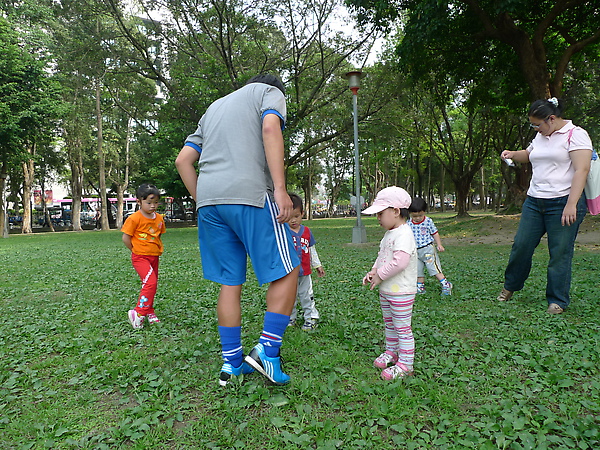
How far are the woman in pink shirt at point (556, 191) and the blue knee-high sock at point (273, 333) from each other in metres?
3.23

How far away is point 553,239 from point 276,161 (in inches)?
135

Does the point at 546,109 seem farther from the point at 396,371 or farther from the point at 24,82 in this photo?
the point at 24,82

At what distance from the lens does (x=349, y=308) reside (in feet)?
16.9

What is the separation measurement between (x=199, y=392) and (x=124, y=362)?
0.93 metres

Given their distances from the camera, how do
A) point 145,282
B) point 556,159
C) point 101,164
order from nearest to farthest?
point 556,159, point 145,282, point 101,164

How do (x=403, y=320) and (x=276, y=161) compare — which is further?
(x=403, y=320)

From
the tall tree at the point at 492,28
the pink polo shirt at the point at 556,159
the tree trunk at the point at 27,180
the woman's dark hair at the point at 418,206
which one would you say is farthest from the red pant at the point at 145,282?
the tree trunk at the point at 27,180

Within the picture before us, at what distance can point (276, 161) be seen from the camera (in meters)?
2.79

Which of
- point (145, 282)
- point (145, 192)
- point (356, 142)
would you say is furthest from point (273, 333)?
point (356, 142)

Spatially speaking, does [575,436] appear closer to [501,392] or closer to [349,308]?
[501,392]

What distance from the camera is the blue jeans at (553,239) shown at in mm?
4559

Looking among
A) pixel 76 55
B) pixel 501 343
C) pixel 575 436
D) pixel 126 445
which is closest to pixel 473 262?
pixel 501 343

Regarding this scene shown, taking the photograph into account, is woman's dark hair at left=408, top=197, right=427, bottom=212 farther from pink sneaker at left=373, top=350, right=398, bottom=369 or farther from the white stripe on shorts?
the white stripe on shorts

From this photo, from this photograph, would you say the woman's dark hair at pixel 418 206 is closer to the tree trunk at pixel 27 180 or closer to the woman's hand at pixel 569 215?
the woman's hand at pixel 569 215
